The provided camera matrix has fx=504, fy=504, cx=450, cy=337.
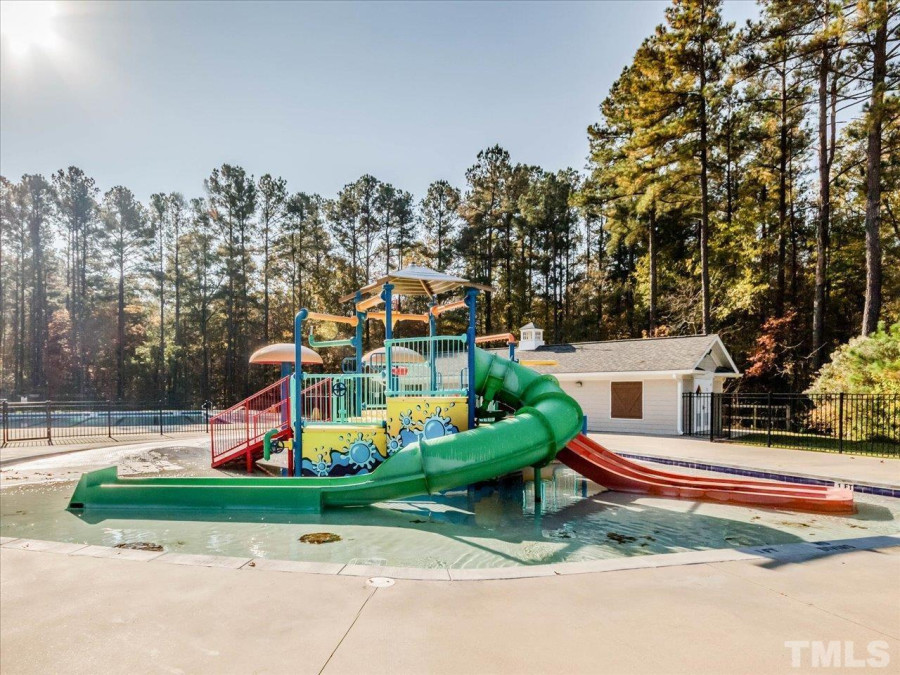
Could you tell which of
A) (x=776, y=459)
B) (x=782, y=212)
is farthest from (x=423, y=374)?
(x=782, y=212)

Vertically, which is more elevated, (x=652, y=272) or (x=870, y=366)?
(x=652, y=272)

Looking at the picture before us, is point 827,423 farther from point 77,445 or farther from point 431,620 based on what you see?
point 77,445

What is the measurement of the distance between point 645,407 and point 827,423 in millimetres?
6441

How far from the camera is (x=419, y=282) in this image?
10.9 meters

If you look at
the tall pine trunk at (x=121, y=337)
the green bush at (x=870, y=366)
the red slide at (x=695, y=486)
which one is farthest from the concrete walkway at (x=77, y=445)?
the tall pine trunk at (x=121, y=337)

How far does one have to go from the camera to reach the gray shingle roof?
784 inches

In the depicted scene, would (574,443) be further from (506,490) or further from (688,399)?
(688,399)

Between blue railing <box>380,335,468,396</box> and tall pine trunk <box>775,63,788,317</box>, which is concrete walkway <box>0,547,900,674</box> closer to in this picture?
blue railing <box>380,335,468,396</box>

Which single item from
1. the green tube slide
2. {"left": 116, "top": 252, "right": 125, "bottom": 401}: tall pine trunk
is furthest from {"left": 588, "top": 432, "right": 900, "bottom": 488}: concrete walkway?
{"left": 116, "top": 252, "right": 125, "bottom": 401}: tall pine trunk

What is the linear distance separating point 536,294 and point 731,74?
912 inches

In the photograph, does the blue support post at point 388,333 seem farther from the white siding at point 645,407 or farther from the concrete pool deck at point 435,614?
the white siding at point 645,407

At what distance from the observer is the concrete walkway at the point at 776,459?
10148 mm

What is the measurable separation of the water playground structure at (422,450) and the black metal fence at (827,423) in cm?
794

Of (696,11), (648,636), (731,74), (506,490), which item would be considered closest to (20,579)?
(648,636)
